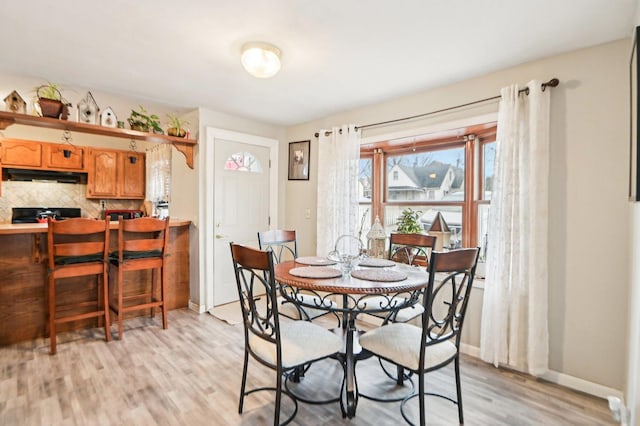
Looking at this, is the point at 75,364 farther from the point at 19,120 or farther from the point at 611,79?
the point at 611,79

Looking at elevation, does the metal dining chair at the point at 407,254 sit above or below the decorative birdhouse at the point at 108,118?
below

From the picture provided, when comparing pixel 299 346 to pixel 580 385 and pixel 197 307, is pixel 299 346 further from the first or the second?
pixel 197 307

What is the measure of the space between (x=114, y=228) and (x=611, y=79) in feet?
13.2

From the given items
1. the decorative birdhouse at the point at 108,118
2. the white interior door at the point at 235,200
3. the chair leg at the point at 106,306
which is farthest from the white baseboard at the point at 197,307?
the decorative birdhouse at the point at 108,118

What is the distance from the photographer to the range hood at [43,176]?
181 inches

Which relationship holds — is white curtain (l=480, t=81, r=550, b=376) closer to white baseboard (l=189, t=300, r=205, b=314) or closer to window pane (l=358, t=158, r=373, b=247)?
window pane (l=358, t=158, r=373, b=247)

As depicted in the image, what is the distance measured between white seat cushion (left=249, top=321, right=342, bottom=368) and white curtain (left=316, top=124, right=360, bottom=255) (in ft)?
5.71

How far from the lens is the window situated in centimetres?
295

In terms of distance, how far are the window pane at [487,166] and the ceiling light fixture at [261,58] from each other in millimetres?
1977

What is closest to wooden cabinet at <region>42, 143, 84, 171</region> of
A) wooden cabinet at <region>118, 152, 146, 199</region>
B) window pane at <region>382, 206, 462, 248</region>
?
wooden cabinet at <region>118, 152, 146, 199</region>

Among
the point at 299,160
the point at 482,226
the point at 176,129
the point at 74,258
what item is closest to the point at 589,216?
the point at 482,226

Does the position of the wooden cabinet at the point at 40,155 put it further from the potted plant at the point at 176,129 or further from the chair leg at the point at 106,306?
the chair leg at the point at 106,306

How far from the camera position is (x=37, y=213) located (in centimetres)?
488

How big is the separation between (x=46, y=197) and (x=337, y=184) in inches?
184
